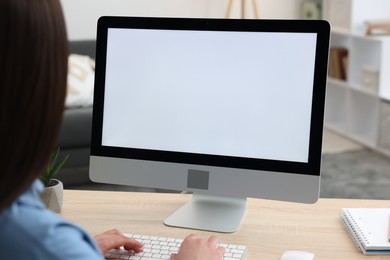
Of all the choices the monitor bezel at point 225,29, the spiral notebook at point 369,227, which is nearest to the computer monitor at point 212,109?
the monitor bezel at point 225,29

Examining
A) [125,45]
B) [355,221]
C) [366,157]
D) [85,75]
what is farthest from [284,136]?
[366,157]

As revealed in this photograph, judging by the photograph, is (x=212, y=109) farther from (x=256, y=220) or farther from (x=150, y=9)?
(x=150, y=9)

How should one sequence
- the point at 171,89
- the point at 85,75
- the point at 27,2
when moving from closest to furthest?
the point at 27,2
the point at 171,89
the point at 85,75

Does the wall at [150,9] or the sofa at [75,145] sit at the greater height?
the wall at [150,9]

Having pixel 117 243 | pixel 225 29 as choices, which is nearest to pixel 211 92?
pixel 225 29

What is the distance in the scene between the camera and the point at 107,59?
1.44m

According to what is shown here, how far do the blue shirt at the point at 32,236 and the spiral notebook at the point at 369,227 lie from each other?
2.22 ft

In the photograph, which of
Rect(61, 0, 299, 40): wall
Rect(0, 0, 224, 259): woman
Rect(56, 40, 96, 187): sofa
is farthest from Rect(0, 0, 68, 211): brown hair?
Rect(61, 0, 299, 40): wall

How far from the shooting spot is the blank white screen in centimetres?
132

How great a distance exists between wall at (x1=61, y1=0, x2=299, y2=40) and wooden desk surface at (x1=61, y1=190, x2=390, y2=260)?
3222mm

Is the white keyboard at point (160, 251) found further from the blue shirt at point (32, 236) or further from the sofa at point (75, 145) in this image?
the sofa at point (75, 145)

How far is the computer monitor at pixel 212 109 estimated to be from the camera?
1.32 metres

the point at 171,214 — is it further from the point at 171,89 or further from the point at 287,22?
the point at 287,22

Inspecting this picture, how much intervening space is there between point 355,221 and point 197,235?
13.4 inches
